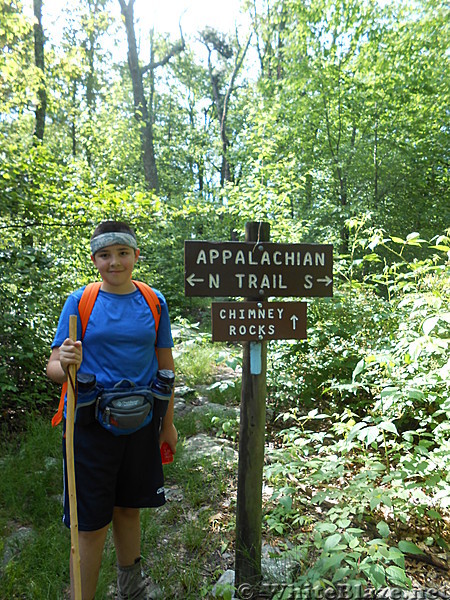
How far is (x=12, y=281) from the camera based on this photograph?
401cm

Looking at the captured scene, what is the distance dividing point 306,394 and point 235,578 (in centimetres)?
206

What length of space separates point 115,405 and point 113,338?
30cm

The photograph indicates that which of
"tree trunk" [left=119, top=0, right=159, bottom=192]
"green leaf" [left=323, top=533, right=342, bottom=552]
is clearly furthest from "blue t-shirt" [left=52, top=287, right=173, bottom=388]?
"tree trunk" [left=119, top=0, right=159, bottom=192]

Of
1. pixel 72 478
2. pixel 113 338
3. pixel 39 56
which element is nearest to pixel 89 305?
pixel 113 338

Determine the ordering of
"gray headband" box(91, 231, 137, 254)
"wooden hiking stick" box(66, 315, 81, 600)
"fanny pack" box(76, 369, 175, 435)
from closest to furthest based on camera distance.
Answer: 1. "wooden hiking stick" box(66, 315, 81, 600)
2. "fanny pack" box(76, 369, 175, 435)
3. "gray headband" box(91, 231, 137, 254)

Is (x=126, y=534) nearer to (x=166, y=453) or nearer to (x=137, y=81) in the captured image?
(x=166, y=453)

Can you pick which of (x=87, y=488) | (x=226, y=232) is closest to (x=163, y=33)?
(x=226, y=232)

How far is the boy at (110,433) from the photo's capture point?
182 centimetres

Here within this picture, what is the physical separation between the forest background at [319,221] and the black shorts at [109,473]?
2.67 ft

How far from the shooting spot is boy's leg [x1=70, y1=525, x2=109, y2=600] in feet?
5.99

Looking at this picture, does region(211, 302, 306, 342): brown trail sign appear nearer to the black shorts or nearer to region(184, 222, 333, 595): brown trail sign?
region(184, 222, 333, 595): brown trail sign

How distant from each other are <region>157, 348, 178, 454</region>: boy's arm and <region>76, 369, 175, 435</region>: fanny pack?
0.20m

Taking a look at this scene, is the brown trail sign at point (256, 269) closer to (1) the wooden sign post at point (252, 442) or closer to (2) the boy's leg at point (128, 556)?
(1) the wooden sign post at point (252, 442)

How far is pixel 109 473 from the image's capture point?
185 centimetres
